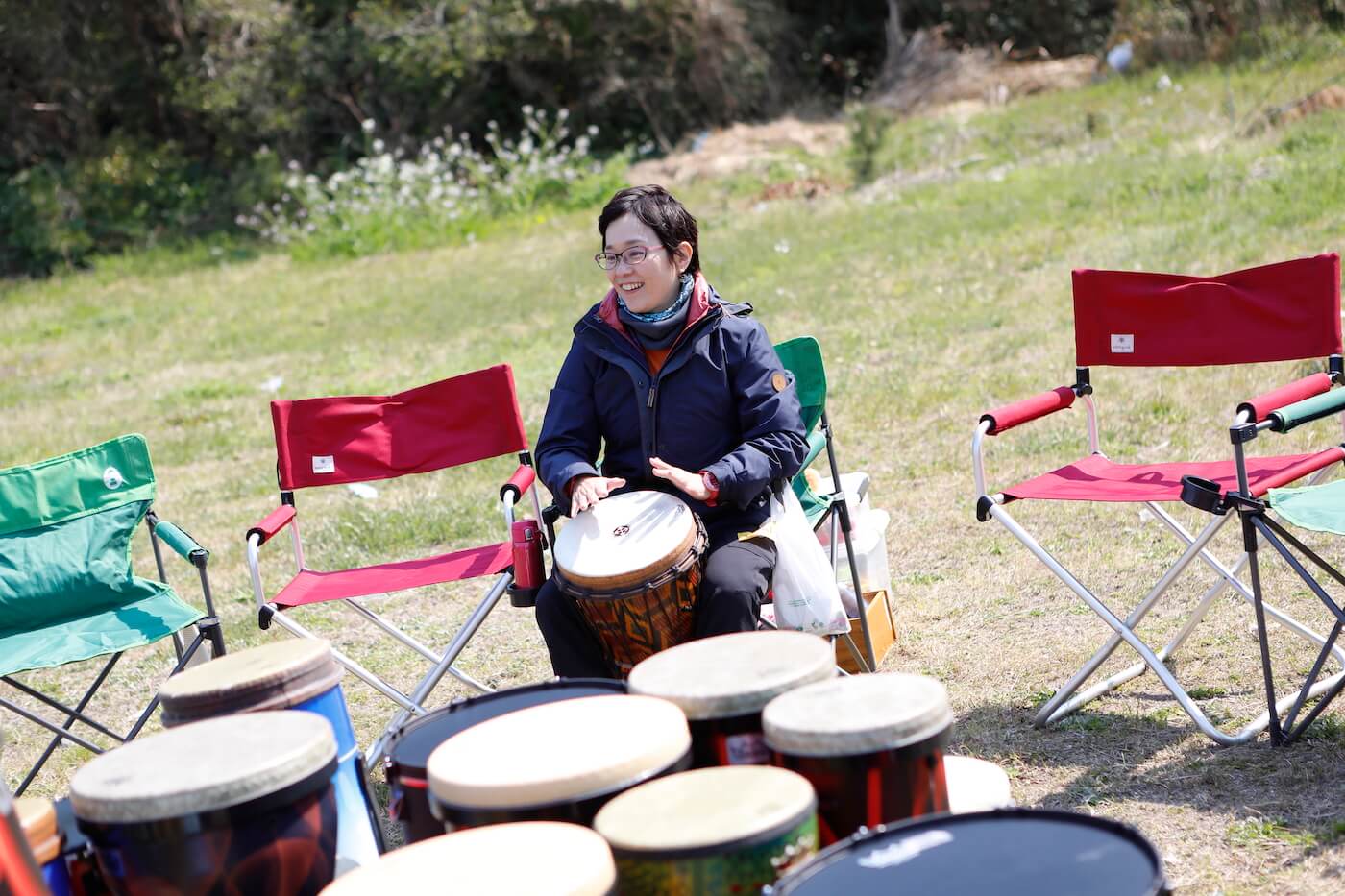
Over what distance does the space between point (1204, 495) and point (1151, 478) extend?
0.52 m

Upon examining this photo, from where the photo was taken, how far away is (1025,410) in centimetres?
372

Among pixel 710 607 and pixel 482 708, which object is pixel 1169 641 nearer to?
pixel 710 607

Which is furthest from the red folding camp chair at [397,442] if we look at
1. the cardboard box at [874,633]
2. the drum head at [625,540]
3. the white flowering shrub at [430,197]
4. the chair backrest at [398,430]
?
the white flowering shrub at [430,197]

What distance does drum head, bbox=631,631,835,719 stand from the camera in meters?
2.22

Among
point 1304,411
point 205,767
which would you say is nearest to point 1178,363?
point 1304,411

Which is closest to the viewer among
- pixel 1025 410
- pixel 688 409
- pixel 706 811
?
pixel 706 811

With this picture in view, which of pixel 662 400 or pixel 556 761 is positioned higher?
pixel 662 400

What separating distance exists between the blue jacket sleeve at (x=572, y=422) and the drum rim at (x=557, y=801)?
56.6 inches

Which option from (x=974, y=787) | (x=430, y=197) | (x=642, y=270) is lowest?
(x=974, y=787)

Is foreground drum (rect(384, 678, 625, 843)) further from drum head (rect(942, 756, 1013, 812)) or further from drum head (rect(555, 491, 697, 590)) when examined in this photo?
drum head (rect(942, 756, 1013, 812))

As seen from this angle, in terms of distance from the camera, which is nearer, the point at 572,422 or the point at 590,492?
the point at 590,492

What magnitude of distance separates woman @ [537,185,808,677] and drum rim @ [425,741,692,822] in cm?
115

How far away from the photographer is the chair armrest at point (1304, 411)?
10.00ft

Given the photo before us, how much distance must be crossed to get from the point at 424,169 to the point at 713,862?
1419cm
